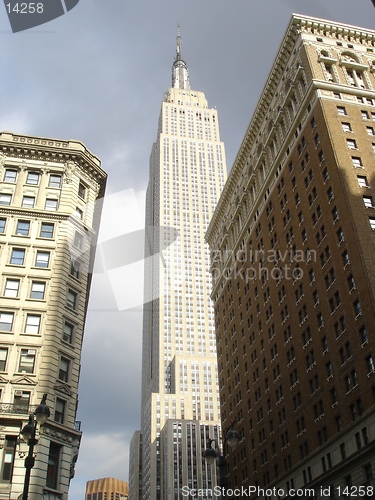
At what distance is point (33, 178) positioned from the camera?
179ft

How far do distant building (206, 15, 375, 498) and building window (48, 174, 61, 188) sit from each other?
2949 centimetres

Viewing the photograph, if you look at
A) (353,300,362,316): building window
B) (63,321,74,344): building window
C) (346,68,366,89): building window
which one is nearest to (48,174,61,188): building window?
(63,321,74,344): building window

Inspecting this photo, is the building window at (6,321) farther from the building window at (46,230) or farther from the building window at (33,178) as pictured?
the building window at (33,178)

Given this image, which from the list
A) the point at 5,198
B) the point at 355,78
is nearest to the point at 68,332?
the point at 5,198

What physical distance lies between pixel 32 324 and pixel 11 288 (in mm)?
3932

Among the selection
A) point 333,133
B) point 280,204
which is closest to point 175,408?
point 280,204

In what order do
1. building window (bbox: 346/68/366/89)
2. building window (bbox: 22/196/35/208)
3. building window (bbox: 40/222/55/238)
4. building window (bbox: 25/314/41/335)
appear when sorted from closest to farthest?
building window (bbox: 25/314/41/335), building window (bbox: 40/222/55/238), building window (bbox: 22/196/35/208), building window (bbox: 346/68/366/89)

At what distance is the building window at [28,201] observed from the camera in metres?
52.5

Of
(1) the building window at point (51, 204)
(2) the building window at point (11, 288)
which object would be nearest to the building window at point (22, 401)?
(2) the building window at point (11, 288)

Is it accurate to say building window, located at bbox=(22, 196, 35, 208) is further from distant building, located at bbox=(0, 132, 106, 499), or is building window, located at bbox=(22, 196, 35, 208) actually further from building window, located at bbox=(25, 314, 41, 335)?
building window, located at bbox=(25, 314, 41, 335)

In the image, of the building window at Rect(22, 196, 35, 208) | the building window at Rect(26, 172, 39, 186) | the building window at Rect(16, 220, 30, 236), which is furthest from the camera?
the building window at Rect(26, 172, 39, 186)

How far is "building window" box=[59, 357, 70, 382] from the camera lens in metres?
43.7

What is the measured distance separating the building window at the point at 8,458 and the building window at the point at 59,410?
380 centimetres

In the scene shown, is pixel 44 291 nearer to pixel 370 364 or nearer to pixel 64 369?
pixel 64 369
